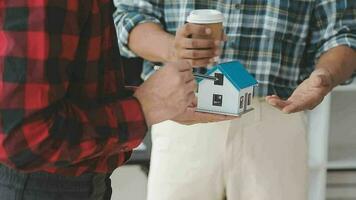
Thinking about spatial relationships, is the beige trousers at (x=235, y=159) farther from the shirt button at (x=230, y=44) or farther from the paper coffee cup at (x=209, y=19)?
the paper coffee cup at (x=209, y=19)

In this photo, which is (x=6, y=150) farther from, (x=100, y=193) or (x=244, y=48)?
(x=244, y=48)

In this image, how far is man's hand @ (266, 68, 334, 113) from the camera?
5.27 ft

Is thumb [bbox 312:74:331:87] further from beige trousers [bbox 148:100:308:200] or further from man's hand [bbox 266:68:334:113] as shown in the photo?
beige trousers [bbox 148:100:308:200]

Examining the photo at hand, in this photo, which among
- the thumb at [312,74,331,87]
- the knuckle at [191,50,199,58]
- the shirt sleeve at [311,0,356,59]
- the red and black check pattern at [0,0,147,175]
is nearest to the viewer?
the red and black check pattern at [0,0,147,175]

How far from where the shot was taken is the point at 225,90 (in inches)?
56.9

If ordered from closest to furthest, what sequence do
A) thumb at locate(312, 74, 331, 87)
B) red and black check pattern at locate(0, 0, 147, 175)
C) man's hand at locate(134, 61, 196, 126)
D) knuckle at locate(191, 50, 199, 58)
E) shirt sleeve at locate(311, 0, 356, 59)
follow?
red and black check pattern at locate(0, 0, 147, 175) < man's hand at locate(134, 61, 196, 126) < knuckle at locate(191, 50, 199, 58) < thumb at locate(312, 74, 331, 87) < shirt sleeve at locate(311, 0, 356, 59)

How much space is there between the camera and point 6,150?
974 millimetres

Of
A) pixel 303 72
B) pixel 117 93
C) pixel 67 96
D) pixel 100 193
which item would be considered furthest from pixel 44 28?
pixel 303 72

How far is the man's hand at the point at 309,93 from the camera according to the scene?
161 centimetres

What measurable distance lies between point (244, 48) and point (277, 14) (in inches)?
5.2

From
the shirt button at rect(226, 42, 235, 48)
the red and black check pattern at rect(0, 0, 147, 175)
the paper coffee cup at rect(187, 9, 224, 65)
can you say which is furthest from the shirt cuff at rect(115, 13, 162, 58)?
the red and black check pattern at rect(0, 0, 147, 175)

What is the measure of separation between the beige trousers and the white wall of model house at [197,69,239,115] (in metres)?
0.21

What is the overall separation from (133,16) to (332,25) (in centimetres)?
57

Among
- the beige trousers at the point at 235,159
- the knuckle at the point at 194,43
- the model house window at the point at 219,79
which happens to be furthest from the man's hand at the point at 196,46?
the beige trousers at the point at 235,159
